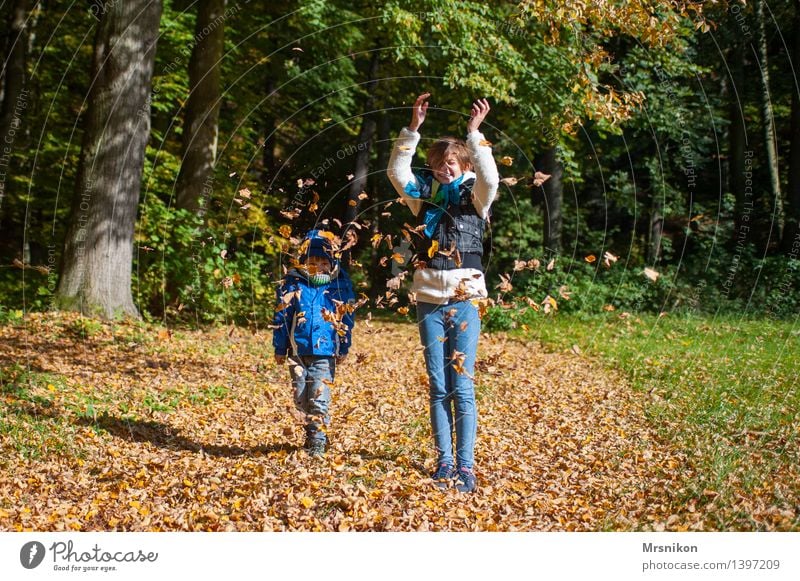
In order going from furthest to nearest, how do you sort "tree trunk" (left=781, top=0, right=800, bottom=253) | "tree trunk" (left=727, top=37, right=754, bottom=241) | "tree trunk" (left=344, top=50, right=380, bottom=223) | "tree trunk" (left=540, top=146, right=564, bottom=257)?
"tree trunk" (left=344, top=50, right=380, bottom=223) < "tree trunk" (left=727, top=37, right=754, bottom=241) < "tree trunk" (left=540, top=146, right=564, bottom=257) < "tree trunk" (left=781, top=0, right=800, bottom=253)

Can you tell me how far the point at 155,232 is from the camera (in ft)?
41.0

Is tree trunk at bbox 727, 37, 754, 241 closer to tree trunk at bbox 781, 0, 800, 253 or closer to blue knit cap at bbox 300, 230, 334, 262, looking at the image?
tree trunk at bbox 781, 0, 800, 253

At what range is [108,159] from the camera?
10742 millimetres

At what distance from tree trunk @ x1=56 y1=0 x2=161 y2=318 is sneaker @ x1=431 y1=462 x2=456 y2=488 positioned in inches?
269

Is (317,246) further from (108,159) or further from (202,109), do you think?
(202,109)

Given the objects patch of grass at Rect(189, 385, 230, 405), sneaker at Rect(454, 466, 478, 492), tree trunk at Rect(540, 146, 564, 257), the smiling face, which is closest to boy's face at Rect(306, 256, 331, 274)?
the smiling face

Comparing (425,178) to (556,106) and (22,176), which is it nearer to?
(556,106)

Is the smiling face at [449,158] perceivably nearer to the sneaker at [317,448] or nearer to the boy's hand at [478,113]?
the boy's hand at [478,113]

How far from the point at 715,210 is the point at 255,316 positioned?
43.2 ft

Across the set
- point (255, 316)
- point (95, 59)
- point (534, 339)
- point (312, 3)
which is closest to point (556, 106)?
point (534, 339)

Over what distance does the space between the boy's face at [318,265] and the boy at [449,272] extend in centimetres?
88
